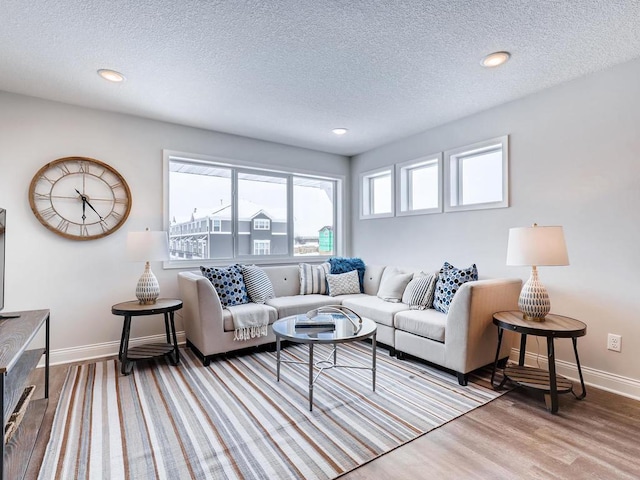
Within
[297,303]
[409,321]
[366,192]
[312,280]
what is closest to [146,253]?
[297,303]

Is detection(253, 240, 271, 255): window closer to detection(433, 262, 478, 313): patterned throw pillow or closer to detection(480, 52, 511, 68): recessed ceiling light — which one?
detection(433, 262, 478, 313): patterned throw pillow

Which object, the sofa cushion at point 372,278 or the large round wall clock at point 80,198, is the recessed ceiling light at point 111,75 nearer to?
the large round wall clock at point 80,198

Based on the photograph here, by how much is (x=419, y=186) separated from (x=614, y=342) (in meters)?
2.42

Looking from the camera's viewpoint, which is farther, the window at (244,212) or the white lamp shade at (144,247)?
the window at (244,212)

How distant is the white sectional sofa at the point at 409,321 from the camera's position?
2592 millimetres

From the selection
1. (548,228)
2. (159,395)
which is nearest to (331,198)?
(548,228)

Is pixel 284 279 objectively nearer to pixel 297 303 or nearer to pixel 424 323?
pixel 297 303

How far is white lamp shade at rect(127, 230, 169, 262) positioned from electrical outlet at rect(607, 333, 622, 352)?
3.78 m

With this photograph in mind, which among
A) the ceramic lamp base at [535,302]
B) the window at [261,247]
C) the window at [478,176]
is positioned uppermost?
the window at [478,176]

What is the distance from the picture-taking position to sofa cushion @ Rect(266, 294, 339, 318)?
3520 millimetres

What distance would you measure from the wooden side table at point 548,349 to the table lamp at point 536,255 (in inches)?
4.2

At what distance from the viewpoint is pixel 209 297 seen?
9.99 feet

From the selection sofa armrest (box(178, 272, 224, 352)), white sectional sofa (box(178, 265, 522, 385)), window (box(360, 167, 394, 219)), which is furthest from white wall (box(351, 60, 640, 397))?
sofa armrest (box(178, 272, 224, 352))

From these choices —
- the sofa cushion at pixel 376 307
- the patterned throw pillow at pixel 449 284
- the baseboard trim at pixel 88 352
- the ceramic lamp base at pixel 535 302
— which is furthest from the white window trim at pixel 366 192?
the baseboard trim at pixel 88 352
